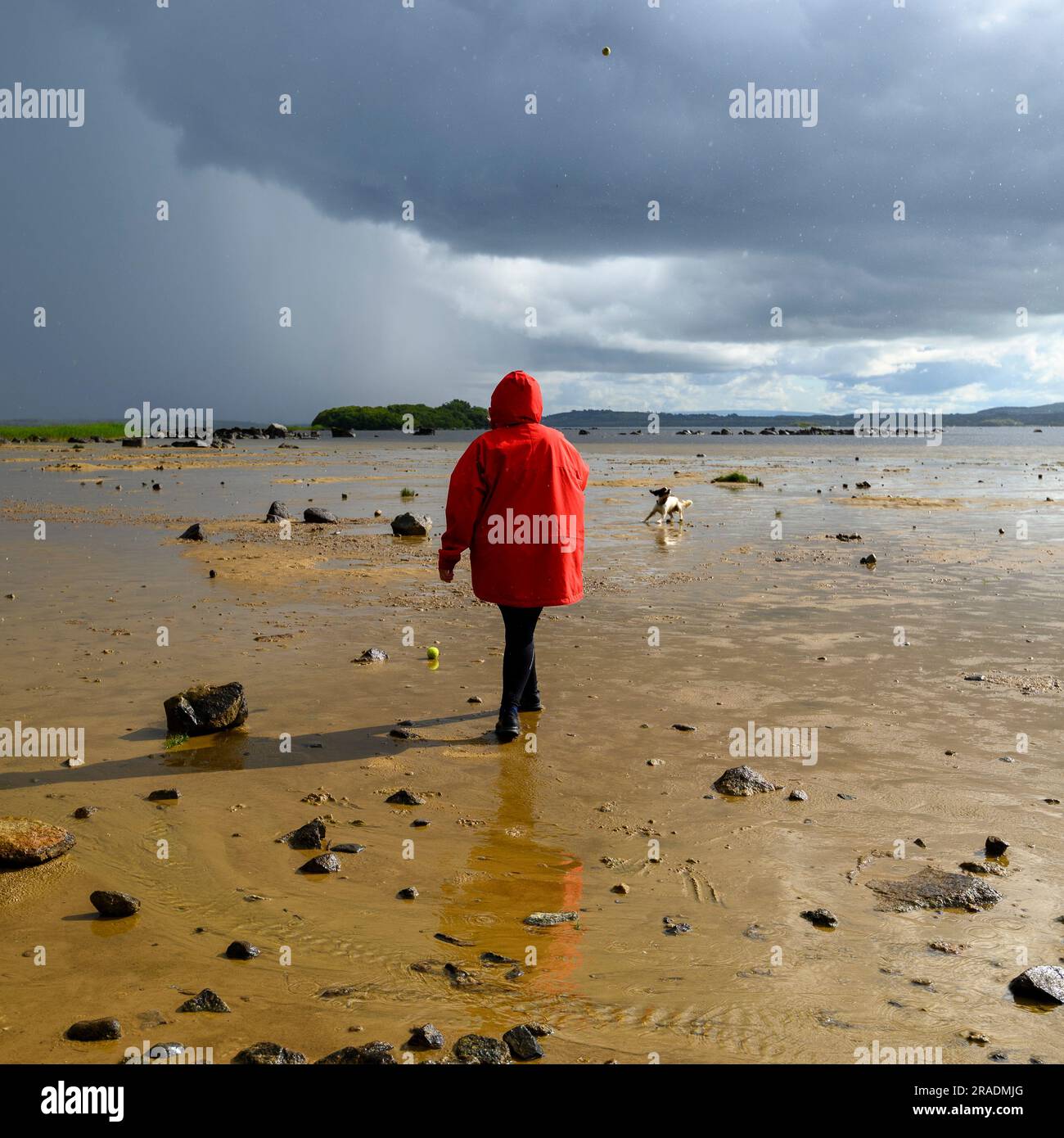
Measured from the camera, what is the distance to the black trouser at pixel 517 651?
7.45 metres

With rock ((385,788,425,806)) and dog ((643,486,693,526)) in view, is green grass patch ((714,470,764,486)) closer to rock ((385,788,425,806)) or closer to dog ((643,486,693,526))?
dog ((643,486,693,526))

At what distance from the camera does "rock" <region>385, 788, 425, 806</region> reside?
6.01 metres

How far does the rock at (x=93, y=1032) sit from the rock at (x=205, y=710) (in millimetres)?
3823

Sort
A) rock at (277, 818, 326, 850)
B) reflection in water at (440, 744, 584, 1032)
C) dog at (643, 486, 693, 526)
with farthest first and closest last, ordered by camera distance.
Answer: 1. dog at (643, 486, 693, 526)
2. rock at (277, 818, 326, 850)
3. reflection in water at (440, 744, 584, 1032)

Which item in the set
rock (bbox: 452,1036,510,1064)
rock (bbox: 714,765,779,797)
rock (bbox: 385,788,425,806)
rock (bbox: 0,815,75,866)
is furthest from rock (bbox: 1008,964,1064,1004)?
rock (bbox: 0,815,75,866)

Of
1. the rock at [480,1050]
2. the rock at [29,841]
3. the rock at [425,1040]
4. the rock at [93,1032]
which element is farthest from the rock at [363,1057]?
the rock at [29,841]

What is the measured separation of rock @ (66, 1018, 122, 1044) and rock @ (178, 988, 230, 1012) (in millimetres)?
254

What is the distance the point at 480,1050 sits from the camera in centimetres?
336

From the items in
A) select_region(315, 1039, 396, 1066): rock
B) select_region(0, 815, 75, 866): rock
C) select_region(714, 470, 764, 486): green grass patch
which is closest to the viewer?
select_region(315, 1039, 396, 1066): rock

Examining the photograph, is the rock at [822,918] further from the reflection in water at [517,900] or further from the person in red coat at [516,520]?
the person in red coat at [516,520]

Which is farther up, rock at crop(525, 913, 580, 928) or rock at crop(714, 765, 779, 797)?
rock at crop(714, 765, 779, 797)

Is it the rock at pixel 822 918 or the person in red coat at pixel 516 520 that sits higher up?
the person in red coat at pixel 516 520

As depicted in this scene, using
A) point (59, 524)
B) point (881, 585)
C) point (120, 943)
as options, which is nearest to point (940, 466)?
point (881, 585)

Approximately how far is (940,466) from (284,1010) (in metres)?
60.8
